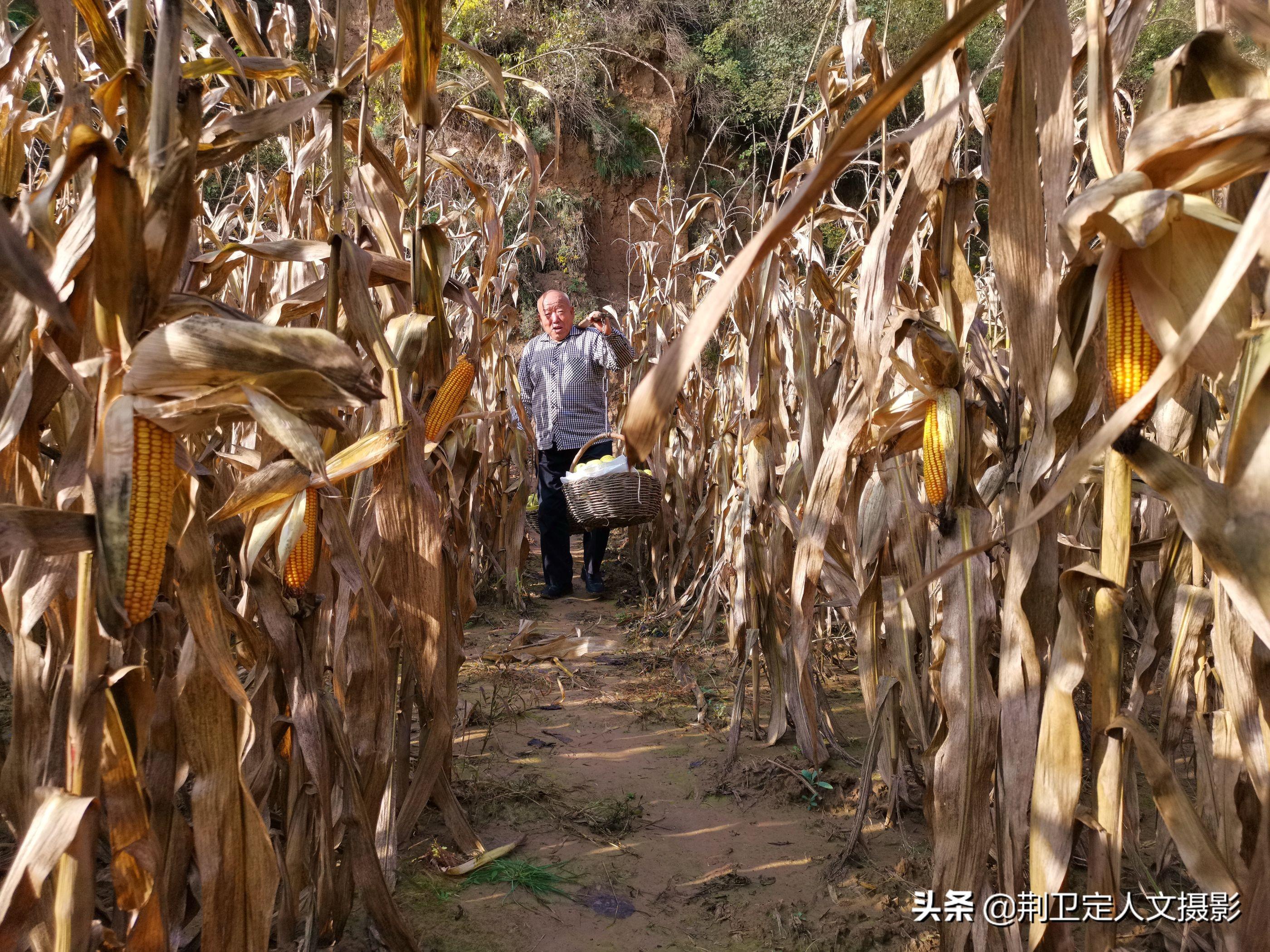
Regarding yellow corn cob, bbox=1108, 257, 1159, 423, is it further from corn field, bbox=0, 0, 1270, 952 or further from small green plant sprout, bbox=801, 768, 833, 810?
small green plant sprout, bbox=801, 768, 833, 810

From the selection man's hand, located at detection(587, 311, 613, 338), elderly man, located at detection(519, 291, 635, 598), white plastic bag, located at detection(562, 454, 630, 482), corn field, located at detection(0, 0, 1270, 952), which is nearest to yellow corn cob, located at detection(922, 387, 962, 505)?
corn field, located at detection(0, 0, 1270, 952)

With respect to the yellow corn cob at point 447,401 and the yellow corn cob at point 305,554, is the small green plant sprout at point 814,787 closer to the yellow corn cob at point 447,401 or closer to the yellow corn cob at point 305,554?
the yellow corn cob at point 447,401

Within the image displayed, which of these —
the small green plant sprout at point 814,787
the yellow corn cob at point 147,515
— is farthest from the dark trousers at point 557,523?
the yellow corn cob at point 147,515

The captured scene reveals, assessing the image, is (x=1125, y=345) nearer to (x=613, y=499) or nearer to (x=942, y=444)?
(x=942, y=444)

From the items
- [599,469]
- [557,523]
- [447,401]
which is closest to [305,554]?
[447,401]

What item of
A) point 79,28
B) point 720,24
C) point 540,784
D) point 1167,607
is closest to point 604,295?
point 720,24

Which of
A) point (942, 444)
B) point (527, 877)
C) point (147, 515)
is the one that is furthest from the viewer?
point (527, 877)

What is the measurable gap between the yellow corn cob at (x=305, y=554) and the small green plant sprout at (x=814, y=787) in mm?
1864

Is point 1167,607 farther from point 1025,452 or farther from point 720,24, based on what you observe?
point 720,24

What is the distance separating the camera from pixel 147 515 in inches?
41.2

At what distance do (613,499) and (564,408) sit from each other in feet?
5.76

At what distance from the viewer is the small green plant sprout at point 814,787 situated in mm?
2764

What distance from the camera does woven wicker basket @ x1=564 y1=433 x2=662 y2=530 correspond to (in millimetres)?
4410

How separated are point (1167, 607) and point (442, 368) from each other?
1.66 m
